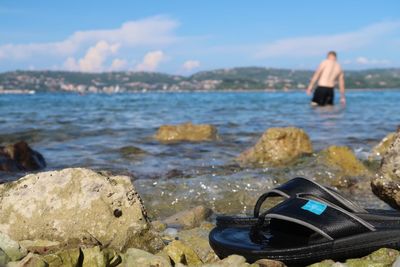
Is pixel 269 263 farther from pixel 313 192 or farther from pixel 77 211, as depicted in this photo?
pixel 77 211

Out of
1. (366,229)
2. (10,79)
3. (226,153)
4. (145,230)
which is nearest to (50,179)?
(145,230)

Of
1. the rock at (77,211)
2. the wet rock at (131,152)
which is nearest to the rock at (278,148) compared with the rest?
the wet rock at (131,152)

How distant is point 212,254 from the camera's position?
2918 mm

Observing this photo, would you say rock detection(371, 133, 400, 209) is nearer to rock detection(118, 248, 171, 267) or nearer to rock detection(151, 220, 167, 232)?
rock detection(151, 220, 167, 232)

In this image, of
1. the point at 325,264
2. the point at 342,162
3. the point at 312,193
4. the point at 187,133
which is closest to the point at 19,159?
the point at 187,133

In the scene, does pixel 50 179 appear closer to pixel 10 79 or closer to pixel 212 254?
pixel 212 254

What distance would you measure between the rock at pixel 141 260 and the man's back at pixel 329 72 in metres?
14.8

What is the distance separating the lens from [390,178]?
349 centimetres

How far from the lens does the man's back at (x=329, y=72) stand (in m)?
16.5

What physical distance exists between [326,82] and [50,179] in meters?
14.6

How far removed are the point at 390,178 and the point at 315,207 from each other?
1.13 meters

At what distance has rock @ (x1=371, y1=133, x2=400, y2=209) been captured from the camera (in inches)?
136

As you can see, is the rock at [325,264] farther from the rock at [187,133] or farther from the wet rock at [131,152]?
the rock at [187,133]

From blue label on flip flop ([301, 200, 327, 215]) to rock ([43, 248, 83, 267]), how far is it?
1.16 meters
